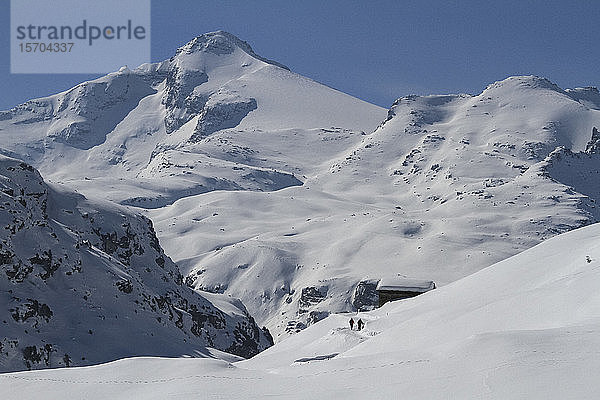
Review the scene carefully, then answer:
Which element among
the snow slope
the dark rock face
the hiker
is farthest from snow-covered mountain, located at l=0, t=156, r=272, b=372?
the dark rock face

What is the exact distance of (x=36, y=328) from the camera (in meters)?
39.8

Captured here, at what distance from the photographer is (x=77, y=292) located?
148 feet

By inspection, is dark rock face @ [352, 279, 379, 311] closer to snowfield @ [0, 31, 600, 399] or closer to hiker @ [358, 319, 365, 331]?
snowfield @ [0, 31, 600, 399]

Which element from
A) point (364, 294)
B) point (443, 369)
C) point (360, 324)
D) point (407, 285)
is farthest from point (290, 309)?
point (443, 369)

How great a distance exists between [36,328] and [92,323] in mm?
4233

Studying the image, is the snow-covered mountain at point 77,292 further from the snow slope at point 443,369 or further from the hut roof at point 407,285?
the snow slope at point 443,369

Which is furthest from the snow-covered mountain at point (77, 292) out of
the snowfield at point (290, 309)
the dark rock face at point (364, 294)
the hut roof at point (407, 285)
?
the dark rock face at point (364, 294)

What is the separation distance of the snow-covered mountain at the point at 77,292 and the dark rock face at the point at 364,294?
42424 millimetres

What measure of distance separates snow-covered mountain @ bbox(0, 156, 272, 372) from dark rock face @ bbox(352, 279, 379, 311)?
1670 inches

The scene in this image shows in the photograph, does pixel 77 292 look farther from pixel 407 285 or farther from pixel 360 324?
pixel 360 324

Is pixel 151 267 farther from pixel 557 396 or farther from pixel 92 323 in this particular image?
pixel 557 396

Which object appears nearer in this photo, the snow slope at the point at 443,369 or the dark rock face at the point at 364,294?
the snow slope at the point at 443,369

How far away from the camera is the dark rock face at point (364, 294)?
337ft

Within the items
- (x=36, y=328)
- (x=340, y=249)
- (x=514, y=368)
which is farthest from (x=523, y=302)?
(x=340, y=249)
